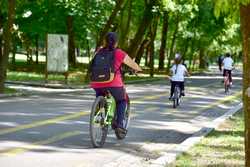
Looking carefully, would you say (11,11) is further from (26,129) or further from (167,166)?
(167,166)

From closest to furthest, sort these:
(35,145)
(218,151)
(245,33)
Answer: (245,33) → (218,151) → (35,145)

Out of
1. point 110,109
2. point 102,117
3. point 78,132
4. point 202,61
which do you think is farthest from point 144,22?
point 202,61

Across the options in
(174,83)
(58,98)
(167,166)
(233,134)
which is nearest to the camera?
(167,166)

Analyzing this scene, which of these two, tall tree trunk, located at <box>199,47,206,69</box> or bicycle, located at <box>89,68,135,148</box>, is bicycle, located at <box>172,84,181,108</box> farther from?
tall tree trunk, located at <box>199,47,206,69</box>

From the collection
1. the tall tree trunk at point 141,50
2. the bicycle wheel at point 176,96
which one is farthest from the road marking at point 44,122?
the tall tree trunk at point 141,50

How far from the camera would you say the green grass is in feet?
29.7

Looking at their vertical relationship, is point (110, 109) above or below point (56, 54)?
below

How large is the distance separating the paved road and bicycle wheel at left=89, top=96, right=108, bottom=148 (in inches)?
6.1

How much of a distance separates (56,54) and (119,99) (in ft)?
63.9

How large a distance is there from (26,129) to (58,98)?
29.9 feet

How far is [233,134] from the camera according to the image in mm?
12656

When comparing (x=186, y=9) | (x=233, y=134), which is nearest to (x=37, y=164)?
(x=233, y=134)

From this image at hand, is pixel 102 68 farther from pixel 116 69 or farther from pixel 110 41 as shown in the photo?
pixel 110 41

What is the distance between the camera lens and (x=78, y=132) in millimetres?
12578
